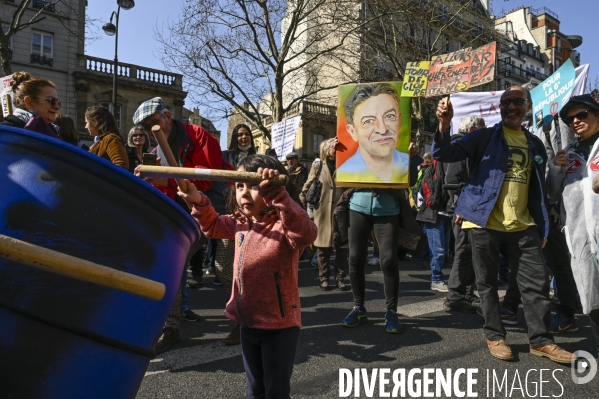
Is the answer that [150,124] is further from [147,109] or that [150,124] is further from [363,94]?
[363,94]

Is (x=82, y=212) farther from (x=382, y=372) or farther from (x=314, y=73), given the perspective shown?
(x=314, y=73)

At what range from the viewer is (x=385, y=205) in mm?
3908

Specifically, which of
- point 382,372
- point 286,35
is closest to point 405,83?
point 382,372

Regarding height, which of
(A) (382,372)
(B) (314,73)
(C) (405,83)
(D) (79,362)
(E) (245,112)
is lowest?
(A) (382,372)

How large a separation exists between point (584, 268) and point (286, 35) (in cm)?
1397

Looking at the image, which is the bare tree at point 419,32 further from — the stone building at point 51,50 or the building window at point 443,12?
the stone building at point 51,50

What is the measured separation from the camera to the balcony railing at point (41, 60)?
23938 millimetres

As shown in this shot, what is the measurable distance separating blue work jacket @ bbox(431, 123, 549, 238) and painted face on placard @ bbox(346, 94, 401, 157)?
0.78 meters

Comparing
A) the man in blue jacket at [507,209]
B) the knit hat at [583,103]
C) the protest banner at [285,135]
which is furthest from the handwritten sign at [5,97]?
the protest banner at [285,135]

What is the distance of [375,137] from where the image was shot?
4191 millimetres

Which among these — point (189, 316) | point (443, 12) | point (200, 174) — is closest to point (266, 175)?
point (200, 174)

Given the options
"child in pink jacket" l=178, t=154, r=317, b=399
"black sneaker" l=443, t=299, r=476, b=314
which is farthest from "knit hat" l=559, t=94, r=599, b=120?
"child in pink jacket" l=178, t=154, r=317, b=399

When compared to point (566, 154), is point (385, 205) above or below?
below

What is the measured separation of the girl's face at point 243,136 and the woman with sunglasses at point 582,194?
2.79 meters
